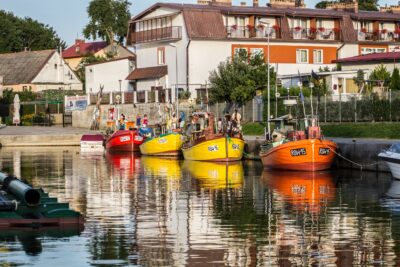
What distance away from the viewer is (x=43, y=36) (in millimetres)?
186250

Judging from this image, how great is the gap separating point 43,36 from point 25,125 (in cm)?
7852

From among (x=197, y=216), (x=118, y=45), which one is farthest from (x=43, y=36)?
(x=197, y=216)

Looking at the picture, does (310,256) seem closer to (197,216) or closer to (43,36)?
(197,216)

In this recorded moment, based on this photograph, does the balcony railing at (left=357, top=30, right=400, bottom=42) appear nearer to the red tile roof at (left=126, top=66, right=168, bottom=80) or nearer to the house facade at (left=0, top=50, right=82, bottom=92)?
the red tile roof at (left=126, top=66, right=168, bottom=80)

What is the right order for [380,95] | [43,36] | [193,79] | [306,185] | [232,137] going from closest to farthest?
[306,185], [232,137], [380,95], [193,79], [43,36]

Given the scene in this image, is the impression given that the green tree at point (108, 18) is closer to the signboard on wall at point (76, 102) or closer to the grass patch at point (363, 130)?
the signboard on wall at point (76, 102)

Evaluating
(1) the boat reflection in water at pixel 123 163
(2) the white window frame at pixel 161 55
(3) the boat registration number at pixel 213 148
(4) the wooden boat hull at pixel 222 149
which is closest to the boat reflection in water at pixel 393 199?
(1) the boat reflection in water at pixel 123 163

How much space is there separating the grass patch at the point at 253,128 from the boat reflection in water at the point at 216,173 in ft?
43.2

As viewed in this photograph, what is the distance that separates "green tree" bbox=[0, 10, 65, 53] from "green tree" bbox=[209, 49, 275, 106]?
9391 cm

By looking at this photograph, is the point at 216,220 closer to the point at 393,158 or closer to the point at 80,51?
the point at 393,158

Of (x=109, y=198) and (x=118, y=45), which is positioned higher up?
(x=118, y=45)

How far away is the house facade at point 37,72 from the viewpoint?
140500mm

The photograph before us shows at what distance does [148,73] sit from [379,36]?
2244 cm

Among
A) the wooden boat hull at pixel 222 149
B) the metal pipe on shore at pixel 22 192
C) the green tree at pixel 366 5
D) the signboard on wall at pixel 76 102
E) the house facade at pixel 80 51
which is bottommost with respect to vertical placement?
the wooden boat hull at pixel 222 149
